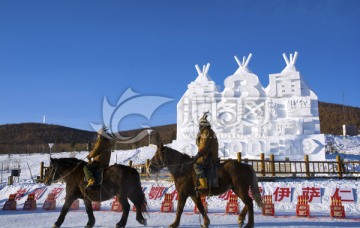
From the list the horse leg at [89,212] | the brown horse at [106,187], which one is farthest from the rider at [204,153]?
the horse leg at [89,212]

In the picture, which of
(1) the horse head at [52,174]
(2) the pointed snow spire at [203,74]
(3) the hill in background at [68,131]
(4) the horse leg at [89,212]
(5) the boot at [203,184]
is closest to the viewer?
(5) the boot at [203,184]

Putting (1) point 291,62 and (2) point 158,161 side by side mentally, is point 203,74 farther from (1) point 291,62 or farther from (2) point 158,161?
(2) point 158,161

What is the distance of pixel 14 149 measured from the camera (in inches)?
1734

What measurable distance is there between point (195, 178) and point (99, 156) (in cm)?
217

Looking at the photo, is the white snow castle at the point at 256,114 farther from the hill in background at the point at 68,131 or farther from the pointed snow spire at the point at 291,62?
the hill in background at the point at 68,131

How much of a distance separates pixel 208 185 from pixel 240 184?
0.66m

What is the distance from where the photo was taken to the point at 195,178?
7480 mm

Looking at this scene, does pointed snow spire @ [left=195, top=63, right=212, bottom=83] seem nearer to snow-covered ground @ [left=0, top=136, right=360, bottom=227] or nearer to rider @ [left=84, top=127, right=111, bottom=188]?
snow-covered ground @ [left=0, top=136, right=360, bottom=227]

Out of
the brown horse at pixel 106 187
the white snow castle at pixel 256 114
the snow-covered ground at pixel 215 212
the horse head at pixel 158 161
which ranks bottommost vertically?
the snow-covered ground at pixel 215 212

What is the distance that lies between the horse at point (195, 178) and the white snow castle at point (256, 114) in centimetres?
1345

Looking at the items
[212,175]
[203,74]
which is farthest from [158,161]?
[203,74]

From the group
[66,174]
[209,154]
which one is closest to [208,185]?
[209,154]

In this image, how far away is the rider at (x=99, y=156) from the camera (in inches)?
297

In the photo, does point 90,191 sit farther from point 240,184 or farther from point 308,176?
point 308,176
